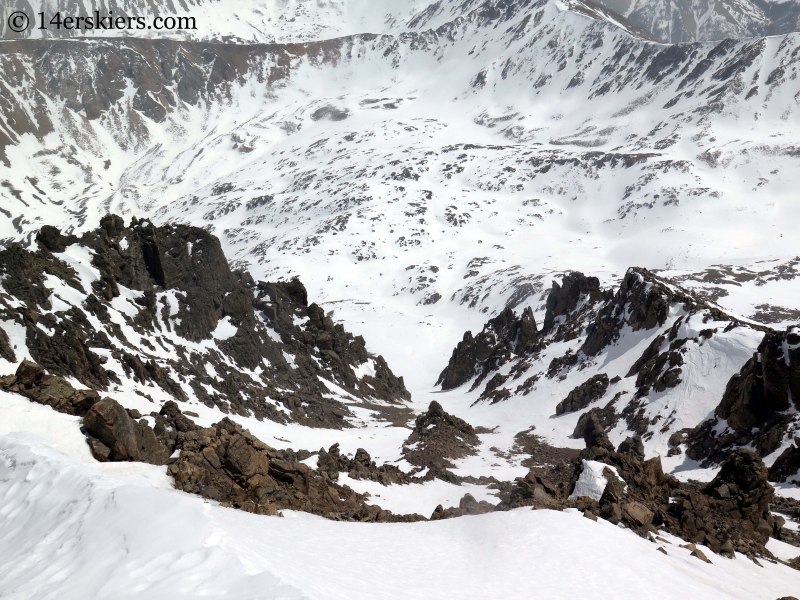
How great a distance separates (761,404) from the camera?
87.4ft

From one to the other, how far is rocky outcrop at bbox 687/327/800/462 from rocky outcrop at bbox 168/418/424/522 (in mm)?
18101

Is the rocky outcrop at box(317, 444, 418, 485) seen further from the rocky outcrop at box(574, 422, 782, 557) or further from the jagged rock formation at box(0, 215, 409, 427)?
the jagged rock formation at box(0, 215, 409, 427)

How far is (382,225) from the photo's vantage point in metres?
160

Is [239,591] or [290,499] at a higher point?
[239,591]

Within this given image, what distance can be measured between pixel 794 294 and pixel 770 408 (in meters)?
71.0

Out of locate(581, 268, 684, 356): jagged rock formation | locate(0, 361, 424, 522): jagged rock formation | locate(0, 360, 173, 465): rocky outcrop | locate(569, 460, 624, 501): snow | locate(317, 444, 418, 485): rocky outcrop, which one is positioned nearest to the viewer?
locate(0, 361, 424, 522): jagged rock formation

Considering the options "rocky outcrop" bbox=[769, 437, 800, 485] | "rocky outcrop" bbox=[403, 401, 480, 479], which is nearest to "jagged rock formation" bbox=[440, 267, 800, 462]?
"rocky outcrop" bbox=[769, 437, 800, 485]

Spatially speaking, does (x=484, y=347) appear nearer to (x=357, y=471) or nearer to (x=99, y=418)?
(x=357, y=471)

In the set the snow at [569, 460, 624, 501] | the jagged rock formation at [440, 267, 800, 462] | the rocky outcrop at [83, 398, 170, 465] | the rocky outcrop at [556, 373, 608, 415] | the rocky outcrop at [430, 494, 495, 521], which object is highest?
the rocky outcrop at [83, 398, 170, 465]

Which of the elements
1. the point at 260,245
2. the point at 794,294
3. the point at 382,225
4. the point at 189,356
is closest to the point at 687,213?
the point at 794,294

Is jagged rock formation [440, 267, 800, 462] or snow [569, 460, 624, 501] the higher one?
snow [569, 460, 624, 501]

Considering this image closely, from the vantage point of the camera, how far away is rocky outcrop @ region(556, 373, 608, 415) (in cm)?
3959

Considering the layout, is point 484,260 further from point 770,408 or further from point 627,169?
point 770,408

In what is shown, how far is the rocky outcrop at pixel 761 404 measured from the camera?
83.5ft
